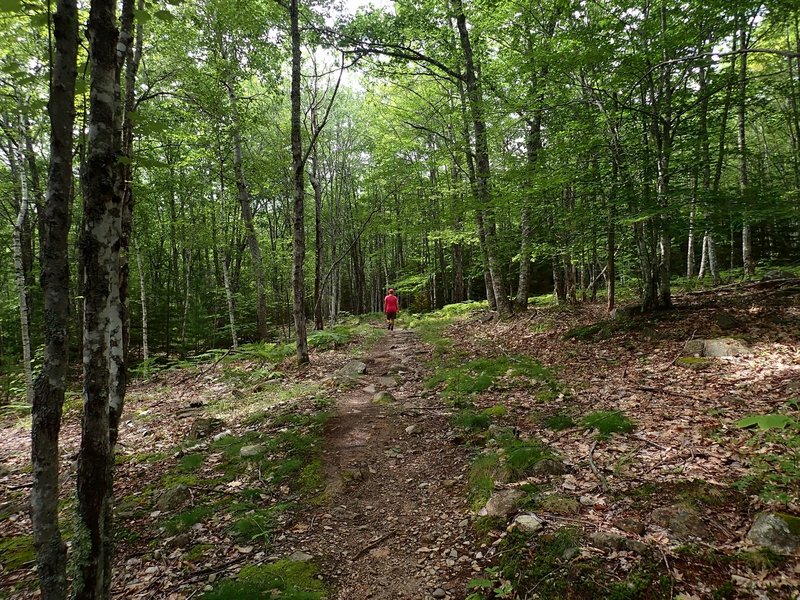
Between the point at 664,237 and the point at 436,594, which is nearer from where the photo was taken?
the point at 436,594

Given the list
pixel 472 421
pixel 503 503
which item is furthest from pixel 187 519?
pixel 472 421

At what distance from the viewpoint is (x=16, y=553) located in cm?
425

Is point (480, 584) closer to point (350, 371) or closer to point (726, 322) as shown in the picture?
point (350, 371)

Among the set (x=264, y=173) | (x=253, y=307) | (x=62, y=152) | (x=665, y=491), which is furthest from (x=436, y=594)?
(x=253, y=307)

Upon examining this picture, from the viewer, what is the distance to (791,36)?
1802 cm

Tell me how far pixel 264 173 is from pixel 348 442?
45.3 ft

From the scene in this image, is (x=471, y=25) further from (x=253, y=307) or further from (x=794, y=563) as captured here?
(x=253, y=307)

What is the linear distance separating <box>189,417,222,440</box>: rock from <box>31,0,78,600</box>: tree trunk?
480cm

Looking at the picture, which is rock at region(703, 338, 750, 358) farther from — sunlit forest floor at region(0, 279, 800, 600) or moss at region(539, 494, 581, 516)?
moss at region(539, 494, 581, 516)

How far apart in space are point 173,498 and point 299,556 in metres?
2.22

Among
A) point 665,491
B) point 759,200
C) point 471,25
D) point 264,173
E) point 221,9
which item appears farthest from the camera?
point 264,173

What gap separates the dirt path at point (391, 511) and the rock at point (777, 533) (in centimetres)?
221

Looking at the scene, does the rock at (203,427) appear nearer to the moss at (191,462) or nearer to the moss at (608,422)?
the moss at (191,462)

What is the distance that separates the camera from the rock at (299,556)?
3.81 metres
